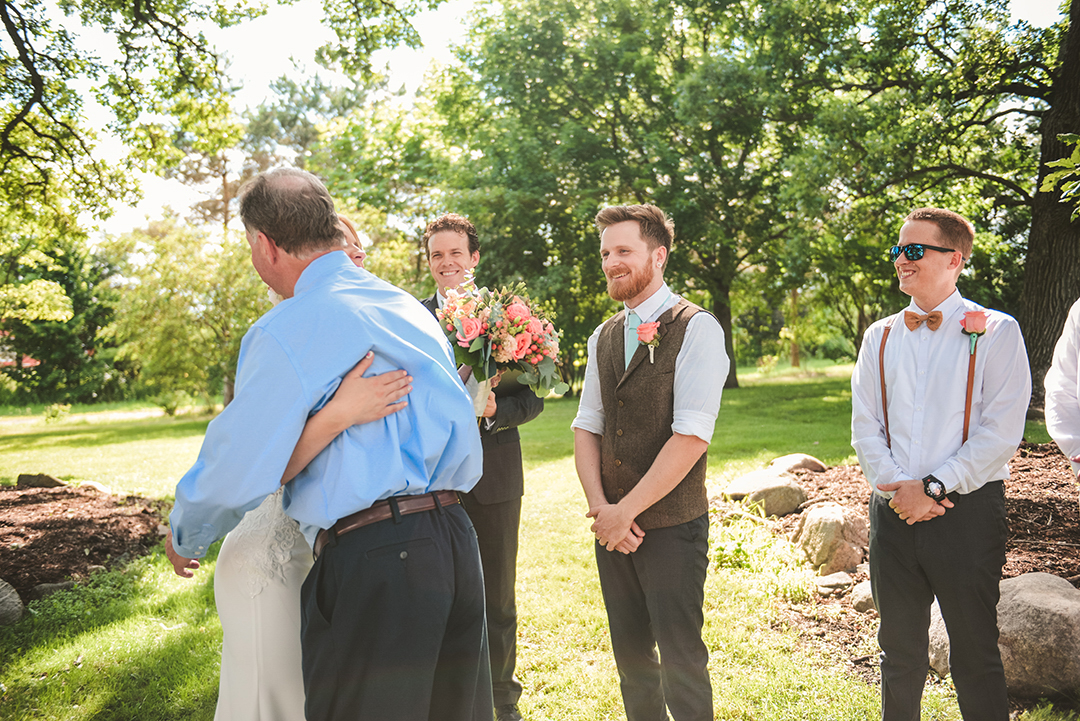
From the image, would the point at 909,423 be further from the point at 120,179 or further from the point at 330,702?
the point at 120,179

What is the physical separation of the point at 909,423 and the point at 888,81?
1500 centimetres

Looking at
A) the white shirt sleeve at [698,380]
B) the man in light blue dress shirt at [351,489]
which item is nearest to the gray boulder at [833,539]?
the white shirt sleeve at [698,380]

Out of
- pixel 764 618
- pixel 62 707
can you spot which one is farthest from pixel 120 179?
pixel 764 618

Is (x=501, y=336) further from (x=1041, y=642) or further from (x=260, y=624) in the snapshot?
(x=1041, y=642)

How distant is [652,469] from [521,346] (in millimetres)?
906

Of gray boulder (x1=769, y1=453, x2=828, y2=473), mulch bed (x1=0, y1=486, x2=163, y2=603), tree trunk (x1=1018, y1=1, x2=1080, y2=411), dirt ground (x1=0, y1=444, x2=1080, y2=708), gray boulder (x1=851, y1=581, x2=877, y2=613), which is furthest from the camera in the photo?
tree trunk (x1=1018, y1=1, x2=1080, y2=411)

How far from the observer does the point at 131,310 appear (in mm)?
22703

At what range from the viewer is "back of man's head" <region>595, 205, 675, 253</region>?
3166 millimetres

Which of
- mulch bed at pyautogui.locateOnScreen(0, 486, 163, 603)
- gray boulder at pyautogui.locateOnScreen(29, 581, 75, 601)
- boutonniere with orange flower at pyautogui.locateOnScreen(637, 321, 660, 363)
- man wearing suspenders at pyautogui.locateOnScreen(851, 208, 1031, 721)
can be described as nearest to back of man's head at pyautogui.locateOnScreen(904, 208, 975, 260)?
man wearing suspenders at pyautogui.locateOnScreen(851, 208, 1031, 721)

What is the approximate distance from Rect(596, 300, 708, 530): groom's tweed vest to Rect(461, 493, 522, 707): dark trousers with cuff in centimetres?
81

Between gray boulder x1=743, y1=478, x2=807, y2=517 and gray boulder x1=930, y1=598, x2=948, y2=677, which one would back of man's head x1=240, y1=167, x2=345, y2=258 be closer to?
gray boulder x1=930, y1=598, x2=948, y2=677

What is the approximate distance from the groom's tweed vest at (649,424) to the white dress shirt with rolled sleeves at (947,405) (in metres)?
0.98

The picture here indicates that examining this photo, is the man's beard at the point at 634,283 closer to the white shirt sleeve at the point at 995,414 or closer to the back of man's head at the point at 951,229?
the back of man's head at the point at 951,229

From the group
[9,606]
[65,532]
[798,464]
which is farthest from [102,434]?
[798,464]
